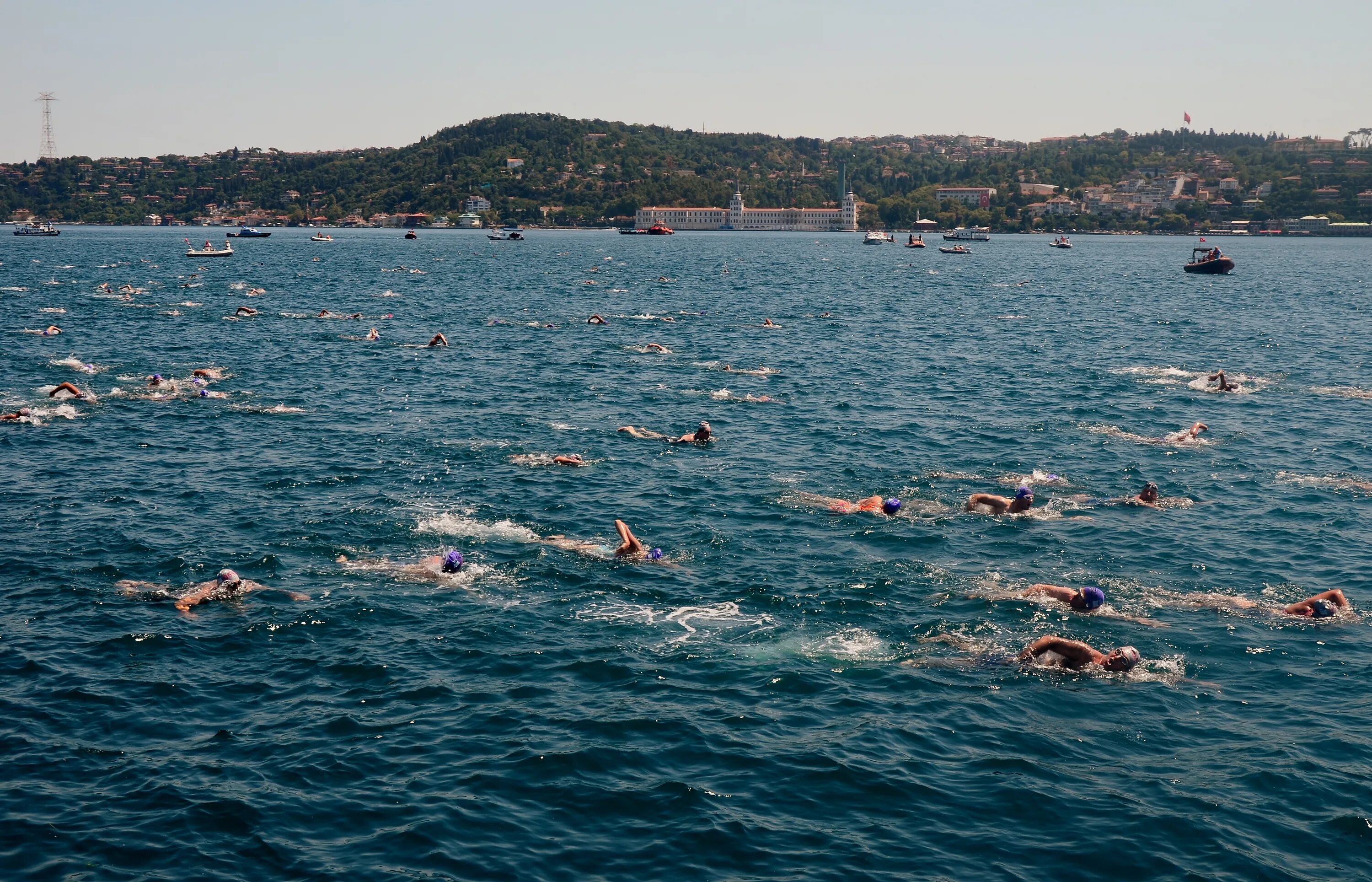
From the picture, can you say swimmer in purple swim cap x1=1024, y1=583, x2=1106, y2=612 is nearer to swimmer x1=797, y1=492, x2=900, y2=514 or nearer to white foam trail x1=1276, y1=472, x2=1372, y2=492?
swimmer x1=797, y1=492, x2=900, y2=514

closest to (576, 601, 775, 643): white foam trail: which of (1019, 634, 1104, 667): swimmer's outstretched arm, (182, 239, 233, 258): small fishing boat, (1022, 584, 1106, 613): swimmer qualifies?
(1019, 634, 1104, 667): swimmer's outstretched arm

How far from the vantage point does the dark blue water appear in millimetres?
15133

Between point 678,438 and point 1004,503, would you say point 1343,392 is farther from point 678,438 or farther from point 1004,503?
point 678,438

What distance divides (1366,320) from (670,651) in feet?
295

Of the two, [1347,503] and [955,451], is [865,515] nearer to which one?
[955,451]

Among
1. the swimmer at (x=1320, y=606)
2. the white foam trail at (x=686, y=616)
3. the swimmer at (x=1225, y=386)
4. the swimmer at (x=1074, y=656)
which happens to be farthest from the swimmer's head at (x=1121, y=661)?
the swimmer at (x=1225, y=386)

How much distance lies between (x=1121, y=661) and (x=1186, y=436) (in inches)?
900

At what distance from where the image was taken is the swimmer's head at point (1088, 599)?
22969 millimetres

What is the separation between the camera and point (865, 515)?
30.0 metres

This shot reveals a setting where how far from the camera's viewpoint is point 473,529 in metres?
28.2

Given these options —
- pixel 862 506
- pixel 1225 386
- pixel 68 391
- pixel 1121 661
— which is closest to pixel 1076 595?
pixel 1121 661

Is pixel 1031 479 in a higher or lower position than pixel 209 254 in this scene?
lower

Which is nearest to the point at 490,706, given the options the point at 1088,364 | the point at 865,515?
the point at 865,515

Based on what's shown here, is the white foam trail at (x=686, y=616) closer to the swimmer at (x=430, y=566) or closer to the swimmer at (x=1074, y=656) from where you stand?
the swimmer at (x=430, y=566)
